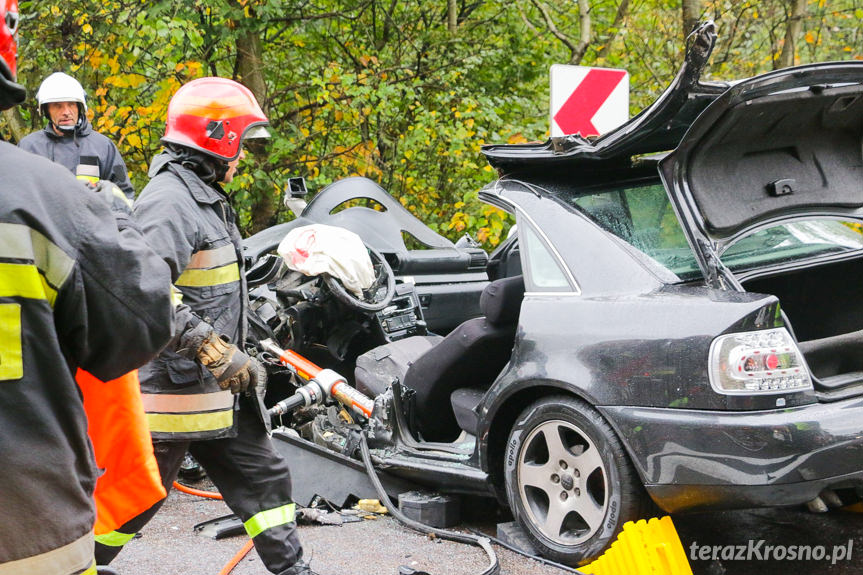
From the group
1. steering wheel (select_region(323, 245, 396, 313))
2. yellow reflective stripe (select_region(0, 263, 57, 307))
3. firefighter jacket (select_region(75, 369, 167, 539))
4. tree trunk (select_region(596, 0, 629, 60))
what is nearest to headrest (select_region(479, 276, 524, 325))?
steering wheel (select_region(323, 245, 396, 313))

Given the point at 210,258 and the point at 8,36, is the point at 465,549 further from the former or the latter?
the point at 8,36

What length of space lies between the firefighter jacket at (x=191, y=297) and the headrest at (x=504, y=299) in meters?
1.13

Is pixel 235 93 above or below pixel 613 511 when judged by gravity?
above

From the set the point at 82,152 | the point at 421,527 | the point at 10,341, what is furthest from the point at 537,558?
the point at 82,152

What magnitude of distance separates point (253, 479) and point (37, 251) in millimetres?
2025

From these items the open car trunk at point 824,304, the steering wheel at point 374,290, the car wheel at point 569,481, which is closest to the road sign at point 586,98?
the steering wheel at point 374,290

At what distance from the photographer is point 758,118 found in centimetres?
370

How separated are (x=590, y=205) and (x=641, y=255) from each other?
0.41m

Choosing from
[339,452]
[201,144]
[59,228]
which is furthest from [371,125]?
[59,228]

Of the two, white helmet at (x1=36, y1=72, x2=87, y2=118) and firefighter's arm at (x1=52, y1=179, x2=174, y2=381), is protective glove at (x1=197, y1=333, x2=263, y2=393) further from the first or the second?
white helmet at (x1=36, y1=72, x2=87, y2=118)

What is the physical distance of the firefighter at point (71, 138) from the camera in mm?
8031

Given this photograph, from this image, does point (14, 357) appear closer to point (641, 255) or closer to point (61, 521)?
point (61, 521)

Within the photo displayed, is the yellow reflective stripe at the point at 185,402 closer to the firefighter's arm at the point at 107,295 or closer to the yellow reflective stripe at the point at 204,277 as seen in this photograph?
the yellow reflective stripe at the point at 204,277

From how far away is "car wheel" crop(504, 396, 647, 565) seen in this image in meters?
3.58
